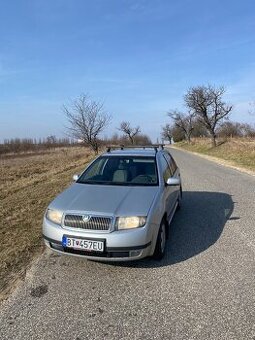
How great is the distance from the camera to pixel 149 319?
364cm

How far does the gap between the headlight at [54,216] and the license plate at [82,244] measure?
0.99 feet

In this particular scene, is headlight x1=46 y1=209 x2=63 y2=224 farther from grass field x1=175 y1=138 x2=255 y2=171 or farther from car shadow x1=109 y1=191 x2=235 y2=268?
grass field x1=175 y1=138 x2=255 y2=171

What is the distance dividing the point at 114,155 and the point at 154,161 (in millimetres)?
791

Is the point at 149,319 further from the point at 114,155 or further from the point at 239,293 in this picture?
the point at 114,155

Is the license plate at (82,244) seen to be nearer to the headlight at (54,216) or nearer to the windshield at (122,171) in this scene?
the headlight at (54,216)

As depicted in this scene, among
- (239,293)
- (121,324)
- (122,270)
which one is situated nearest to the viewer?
(121,324)

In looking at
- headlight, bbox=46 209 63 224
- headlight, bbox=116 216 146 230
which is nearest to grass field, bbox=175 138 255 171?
headlight, bbox=116 216 146 230

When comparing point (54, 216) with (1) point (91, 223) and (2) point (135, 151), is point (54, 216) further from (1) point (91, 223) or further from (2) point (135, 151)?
(2) point (135, 151)

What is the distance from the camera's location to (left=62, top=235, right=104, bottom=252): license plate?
4.57 meters

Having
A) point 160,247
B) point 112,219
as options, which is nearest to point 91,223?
point 112,219

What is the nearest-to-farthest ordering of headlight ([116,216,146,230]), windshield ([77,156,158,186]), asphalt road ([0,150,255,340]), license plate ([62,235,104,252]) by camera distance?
asphalt road ([0,150,255,340])
license plate ([62,235,104,252])
headlight ([116,216,146,230])
windshield ([77,156,158,186])

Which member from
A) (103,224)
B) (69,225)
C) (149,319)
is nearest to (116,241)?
(103,224)

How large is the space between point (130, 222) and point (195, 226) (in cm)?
270

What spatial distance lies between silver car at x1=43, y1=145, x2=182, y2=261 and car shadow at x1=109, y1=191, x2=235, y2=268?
10.2 inches
